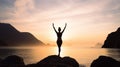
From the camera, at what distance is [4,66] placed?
672 inches

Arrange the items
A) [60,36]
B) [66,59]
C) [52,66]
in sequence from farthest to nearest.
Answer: [66,59], [60,36], [52,66]

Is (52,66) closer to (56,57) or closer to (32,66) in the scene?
(32,66)

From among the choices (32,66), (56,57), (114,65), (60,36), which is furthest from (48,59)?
(114,65)

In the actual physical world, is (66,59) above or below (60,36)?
below

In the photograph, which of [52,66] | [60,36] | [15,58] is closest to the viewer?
[52,66]

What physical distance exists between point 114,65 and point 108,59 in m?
1.01

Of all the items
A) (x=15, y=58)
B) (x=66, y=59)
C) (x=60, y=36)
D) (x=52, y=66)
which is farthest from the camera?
(x=15, y=58)

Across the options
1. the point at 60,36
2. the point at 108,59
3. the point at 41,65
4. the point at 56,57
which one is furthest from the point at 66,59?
the point at 41,65

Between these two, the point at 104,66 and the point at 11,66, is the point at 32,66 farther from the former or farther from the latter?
the point at 104,66

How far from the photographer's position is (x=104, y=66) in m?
22.2

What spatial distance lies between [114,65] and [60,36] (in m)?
6.15

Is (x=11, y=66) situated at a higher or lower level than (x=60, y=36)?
lower

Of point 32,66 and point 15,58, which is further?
point 15,58

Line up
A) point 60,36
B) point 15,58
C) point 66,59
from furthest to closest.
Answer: point 15,58 → point 66,59 → point 60,36
